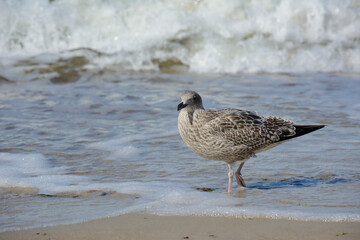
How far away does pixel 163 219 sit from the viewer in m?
4.37

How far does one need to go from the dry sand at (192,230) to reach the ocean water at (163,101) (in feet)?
0.46

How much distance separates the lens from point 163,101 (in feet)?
29.3

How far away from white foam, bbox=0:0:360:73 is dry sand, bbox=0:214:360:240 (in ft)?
24.7

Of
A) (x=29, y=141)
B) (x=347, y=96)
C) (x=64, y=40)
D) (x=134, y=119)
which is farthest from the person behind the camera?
(x=64, y=40)

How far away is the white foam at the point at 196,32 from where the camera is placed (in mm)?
12047

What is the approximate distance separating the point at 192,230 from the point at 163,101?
4915 mm

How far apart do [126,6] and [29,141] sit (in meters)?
7.28

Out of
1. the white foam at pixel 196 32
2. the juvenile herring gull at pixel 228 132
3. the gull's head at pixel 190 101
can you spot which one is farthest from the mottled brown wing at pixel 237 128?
the white foam at pixel 196 32

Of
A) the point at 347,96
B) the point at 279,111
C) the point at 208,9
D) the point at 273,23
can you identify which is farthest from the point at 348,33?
the point at 279,111

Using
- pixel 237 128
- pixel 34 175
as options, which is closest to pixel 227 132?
pixel 237 128

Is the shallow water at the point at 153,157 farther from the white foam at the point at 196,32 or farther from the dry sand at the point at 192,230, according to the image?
→ the white foam at the point at 196,32

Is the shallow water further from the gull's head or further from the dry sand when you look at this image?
the gull's head

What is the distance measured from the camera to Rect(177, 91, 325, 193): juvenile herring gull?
17.9 ft

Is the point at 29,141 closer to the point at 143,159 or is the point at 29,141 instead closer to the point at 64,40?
the point at 143,159
